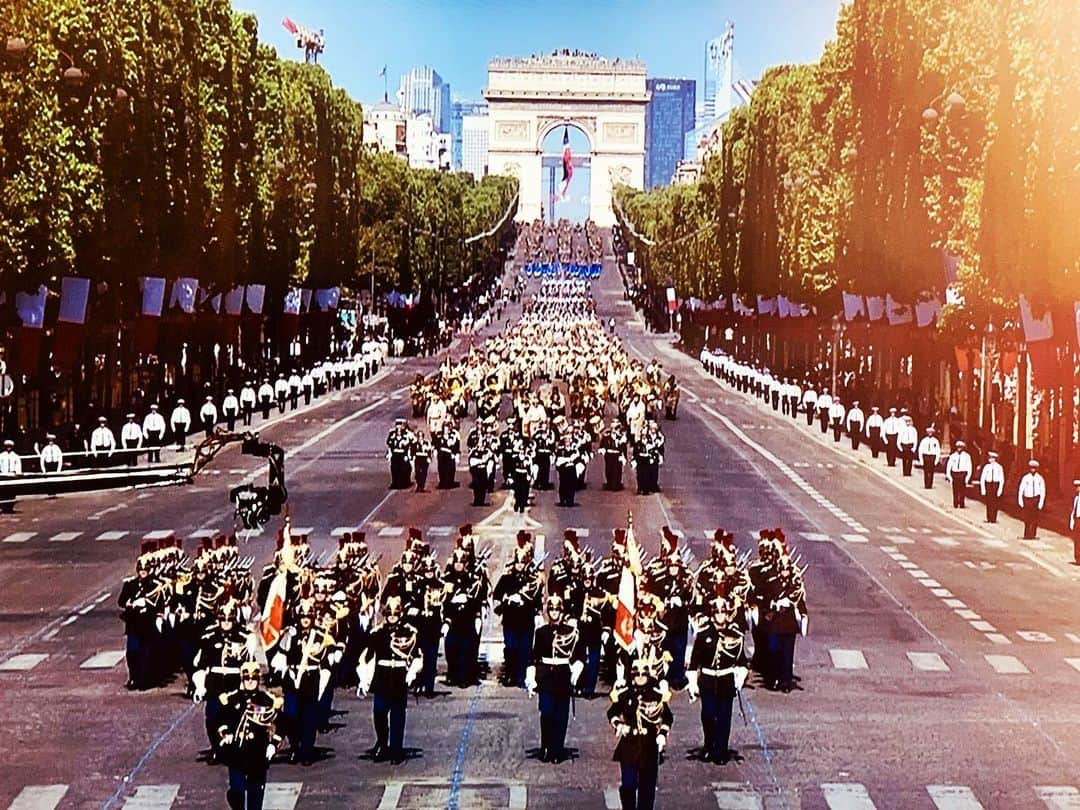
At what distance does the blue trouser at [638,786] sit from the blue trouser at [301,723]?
3775 mm

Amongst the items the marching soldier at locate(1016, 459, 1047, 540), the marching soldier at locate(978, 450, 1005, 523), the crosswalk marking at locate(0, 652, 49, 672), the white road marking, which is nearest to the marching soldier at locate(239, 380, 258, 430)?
the marching soldier at locate(978, 450, 1005, 523)

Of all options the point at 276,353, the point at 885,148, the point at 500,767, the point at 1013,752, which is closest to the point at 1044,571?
the point at 1013,752

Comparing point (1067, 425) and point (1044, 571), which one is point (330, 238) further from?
point (1044, 571)

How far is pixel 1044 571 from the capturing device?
135ft

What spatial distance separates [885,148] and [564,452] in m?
28.6

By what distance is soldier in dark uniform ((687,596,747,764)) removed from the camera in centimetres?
2331

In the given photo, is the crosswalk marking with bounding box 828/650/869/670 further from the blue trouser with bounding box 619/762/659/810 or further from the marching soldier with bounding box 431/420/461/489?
the marching soldier with bounding box 431/420/461/489

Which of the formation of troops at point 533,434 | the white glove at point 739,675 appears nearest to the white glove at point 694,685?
the white glove at point 739,675

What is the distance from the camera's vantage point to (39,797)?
21.4 metres

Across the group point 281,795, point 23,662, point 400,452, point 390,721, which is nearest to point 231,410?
point 400,452

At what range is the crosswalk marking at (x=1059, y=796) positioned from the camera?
21.2 m

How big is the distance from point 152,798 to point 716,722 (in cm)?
556

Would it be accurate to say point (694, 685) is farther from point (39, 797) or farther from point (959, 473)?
point (959, 473)

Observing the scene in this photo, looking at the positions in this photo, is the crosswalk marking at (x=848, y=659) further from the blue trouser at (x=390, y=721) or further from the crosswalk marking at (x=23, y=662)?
the crosswalk marking at (x=23, y=662)
